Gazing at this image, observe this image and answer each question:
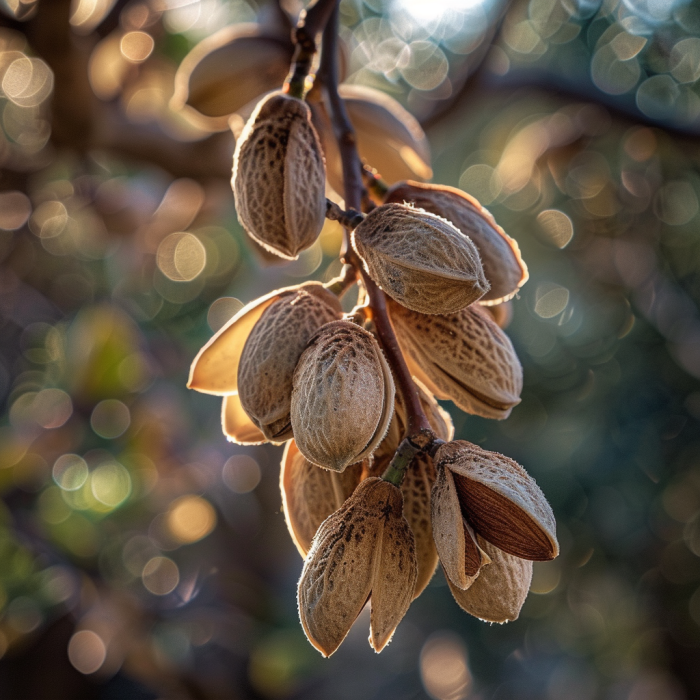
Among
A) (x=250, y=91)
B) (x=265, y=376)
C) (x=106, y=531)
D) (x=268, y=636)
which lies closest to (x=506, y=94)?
(x=250, y=91)

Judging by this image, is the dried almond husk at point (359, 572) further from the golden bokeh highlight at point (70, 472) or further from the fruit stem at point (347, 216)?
the golden bokeh highlight at point (70, 472)

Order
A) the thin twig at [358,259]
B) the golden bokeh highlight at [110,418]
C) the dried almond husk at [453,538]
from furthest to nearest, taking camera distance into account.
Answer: the golden bokeh highlight at [110,418], the thin twig at [358,259], the dried almond husk at [453,538]

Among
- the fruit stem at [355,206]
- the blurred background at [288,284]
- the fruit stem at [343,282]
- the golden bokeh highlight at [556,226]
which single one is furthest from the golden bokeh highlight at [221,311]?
the fruit stem at [343,282]

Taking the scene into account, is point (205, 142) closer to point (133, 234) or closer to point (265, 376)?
point (133, 234)

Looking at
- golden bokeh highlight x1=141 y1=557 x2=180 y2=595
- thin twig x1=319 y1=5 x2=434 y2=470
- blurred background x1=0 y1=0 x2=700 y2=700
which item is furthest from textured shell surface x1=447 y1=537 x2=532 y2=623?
golden bokeh highlight x1=141 y1=557 x2=180 y2=595

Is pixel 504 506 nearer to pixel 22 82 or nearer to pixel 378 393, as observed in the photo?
pixel 378 393

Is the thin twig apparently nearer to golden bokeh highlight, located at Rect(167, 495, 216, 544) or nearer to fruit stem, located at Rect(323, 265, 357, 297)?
fruit stem, located at Rect(323, 265, 357, 297)
